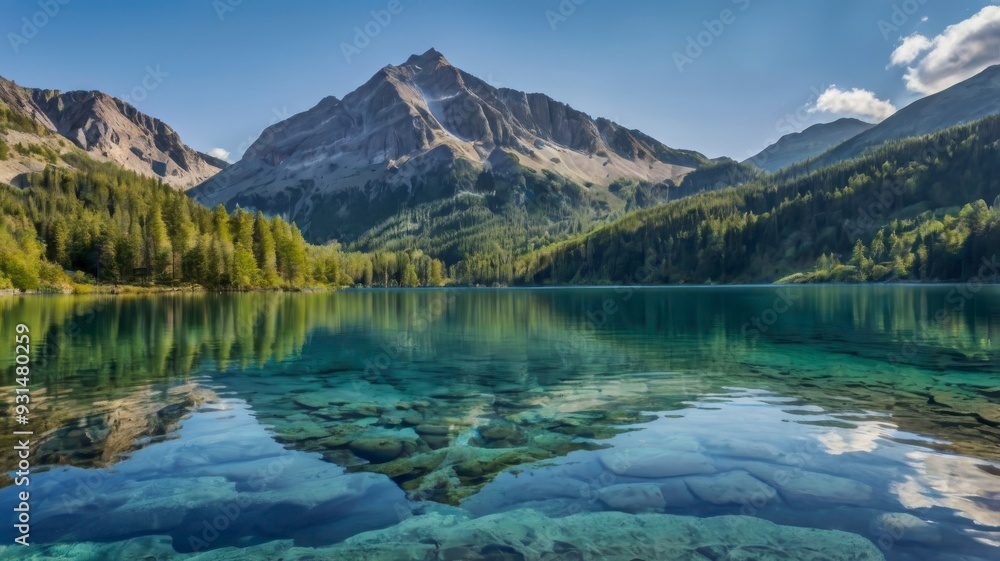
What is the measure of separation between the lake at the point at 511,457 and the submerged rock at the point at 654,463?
0.31 feet

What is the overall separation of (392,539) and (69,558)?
→ 19.2 ft

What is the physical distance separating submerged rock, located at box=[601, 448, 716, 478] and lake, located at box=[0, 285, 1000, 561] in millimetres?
94

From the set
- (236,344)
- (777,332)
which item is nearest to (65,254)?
(236,344)

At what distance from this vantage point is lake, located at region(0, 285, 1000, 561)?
10.9 metres

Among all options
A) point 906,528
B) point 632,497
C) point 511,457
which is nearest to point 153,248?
point 511,457

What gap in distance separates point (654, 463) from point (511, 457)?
13.5 ft

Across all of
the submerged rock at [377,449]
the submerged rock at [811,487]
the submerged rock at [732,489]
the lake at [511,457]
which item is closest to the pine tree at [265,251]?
the lake at [511,457]

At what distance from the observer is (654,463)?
15.5 metres

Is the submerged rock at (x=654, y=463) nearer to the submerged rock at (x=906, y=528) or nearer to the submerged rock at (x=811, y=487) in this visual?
the submerged rock at (x=811, y=487)

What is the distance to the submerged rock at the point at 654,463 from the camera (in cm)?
1475

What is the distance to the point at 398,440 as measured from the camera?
17891 mm

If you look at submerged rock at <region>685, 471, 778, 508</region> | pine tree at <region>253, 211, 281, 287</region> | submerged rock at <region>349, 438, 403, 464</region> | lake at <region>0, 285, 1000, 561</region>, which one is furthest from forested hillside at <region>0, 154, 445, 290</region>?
submerged rock at <region>685, 471, 778, 508</region>

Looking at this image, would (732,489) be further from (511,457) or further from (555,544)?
(511,457)

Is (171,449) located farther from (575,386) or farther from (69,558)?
(575,386)
